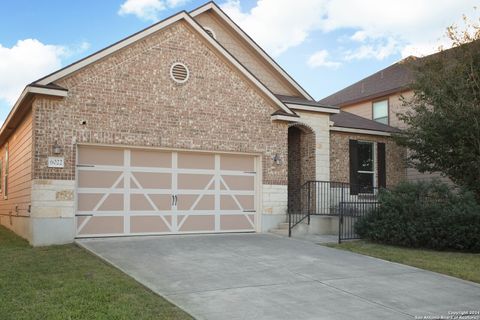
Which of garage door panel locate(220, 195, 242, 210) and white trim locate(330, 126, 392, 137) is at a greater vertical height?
white trim locate(330, 126, 392, 137)

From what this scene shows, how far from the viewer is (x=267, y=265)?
1001 centimetres

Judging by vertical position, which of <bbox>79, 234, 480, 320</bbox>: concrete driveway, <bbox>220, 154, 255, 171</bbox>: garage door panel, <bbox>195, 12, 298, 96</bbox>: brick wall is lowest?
<bbox>79, 234, 480, 320</bbox>: concrete driveway

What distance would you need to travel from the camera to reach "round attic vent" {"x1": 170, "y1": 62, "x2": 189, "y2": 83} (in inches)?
561

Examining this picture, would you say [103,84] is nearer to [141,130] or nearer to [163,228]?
[141,130]

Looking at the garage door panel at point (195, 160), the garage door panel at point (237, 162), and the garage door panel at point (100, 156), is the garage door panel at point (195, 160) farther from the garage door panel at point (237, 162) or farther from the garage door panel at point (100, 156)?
the garage door panel at point (100, 156)

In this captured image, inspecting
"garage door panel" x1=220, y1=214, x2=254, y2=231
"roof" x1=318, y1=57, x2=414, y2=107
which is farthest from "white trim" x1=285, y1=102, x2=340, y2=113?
"roof" x1=318, y1=57, x2=414, y2=107

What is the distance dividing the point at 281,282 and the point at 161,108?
7036mm

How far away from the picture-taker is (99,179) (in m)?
13.3

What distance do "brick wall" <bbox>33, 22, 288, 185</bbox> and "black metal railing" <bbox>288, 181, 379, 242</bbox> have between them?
4.86 feet

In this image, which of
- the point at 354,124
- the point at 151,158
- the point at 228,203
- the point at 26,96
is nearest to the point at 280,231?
the point at 228,203

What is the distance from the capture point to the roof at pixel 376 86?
925 inches

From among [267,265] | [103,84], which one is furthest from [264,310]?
[103,84]

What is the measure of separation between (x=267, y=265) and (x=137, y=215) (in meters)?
5.05

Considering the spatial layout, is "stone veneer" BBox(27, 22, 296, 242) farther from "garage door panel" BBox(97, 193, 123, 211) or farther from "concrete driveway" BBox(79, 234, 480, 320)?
"concrete driveway" BBox(79, 234, 480, 320)
